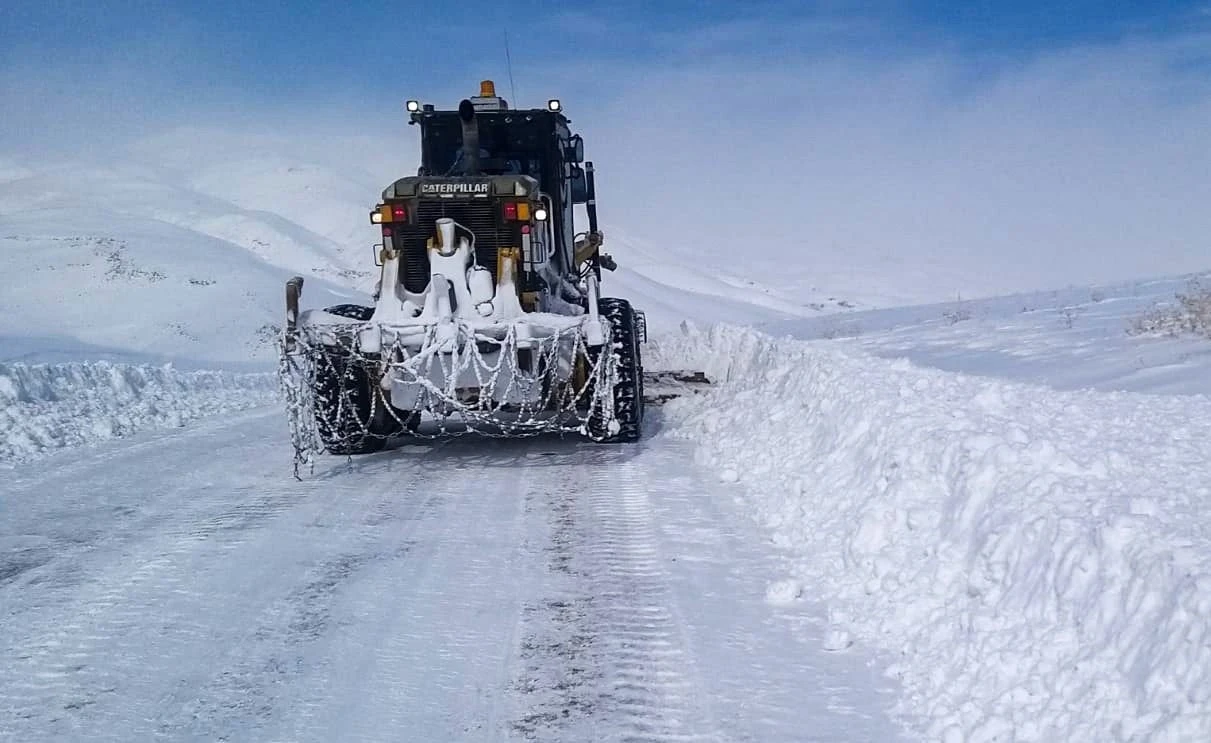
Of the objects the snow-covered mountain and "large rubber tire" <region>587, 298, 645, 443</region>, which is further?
"large rubber tire" <region>587, 298, 645, 443</region>

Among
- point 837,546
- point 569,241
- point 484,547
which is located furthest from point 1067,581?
point 569,241

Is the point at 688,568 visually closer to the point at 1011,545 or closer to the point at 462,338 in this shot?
the point at 1011,545

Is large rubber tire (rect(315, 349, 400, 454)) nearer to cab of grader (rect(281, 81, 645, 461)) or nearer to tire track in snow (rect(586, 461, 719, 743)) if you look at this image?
cab of grader (rect(281, 81, 645, 461))

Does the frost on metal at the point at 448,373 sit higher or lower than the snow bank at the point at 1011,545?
higher

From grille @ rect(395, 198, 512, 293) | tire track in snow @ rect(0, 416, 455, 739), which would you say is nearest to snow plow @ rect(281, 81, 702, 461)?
grille @ rect(395, 198, 512, 293)

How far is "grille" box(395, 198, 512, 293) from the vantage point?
28.5 feet

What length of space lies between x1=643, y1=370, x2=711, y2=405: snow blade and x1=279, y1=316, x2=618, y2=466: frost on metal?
251 cm

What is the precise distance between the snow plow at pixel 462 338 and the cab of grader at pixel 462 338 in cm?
1

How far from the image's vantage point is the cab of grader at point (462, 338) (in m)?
7.92

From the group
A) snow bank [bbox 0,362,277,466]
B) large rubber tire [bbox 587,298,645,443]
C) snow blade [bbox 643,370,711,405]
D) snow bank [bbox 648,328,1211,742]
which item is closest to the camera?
snow bank [bbox 648,328,1211,742]

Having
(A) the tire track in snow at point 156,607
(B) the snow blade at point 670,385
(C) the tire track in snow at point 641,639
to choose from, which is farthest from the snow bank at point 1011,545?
(B) the snow blade at point 670,385

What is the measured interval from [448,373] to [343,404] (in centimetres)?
110

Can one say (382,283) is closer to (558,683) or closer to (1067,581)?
(558,683)

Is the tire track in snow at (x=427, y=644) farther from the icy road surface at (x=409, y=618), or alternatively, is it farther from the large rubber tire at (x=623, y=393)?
the large rubber tire at (x=623, y=393)
